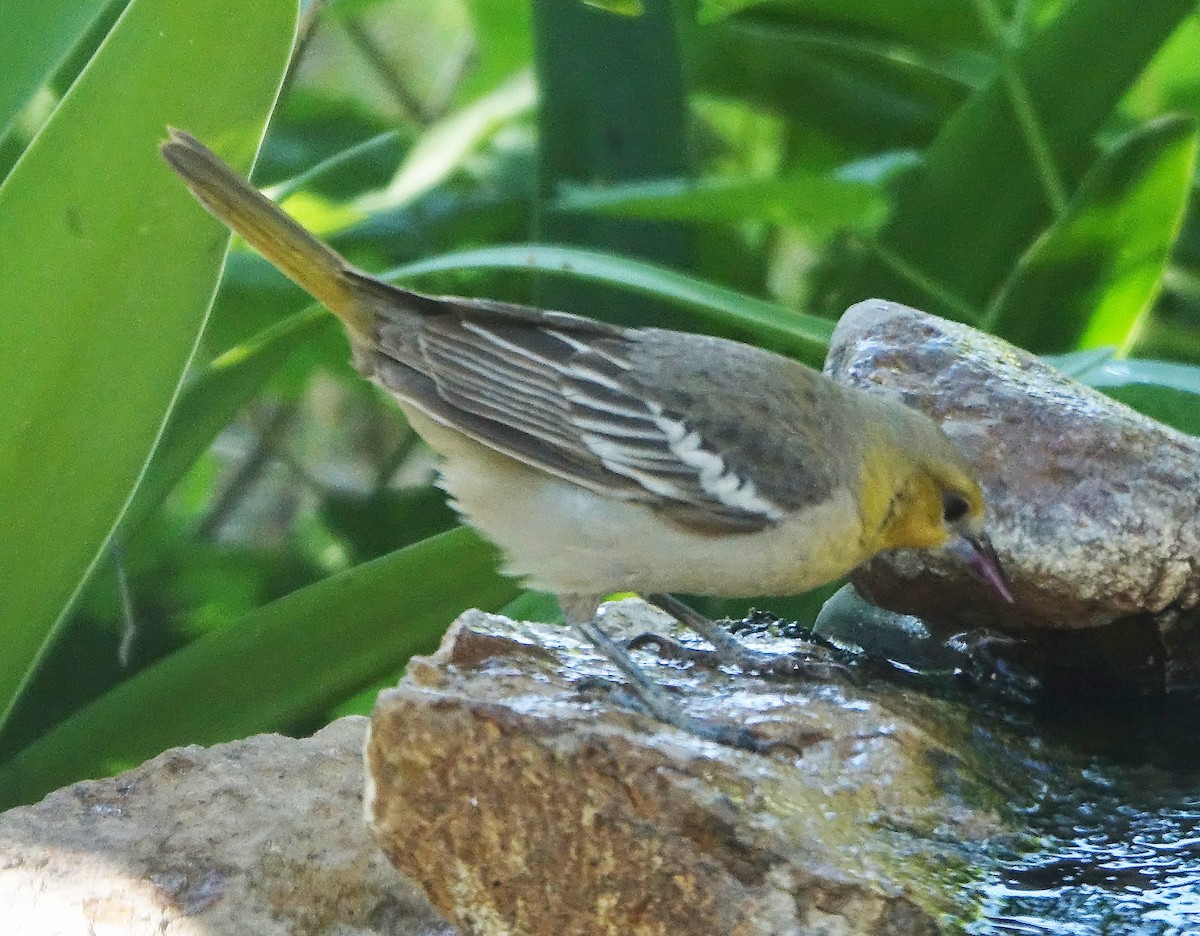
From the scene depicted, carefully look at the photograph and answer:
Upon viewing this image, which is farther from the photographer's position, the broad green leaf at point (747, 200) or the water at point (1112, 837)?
the broad green leaf at point (747, 200)

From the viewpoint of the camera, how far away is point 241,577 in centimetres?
404

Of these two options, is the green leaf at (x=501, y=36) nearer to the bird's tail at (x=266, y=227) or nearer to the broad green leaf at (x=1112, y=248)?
the broad green leaf at (x=1112, y=248)

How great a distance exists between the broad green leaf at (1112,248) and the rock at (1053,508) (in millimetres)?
908

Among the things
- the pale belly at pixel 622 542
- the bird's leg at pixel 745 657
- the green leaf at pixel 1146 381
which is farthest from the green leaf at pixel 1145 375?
the bird's leg at pixel 745 657

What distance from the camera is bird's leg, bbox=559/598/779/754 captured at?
2.13m

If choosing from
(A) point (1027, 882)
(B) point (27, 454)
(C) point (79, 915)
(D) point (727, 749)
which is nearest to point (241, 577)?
(B) point (27, 454)

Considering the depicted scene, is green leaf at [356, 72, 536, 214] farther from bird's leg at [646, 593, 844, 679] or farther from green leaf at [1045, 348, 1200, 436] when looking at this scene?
green leaf at [1045, 348, 1200, 436]

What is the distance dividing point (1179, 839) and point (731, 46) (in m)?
3.30

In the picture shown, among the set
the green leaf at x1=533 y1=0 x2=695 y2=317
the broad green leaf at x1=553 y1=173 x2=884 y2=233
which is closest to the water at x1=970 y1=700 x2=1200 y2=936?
the broad green leaf at x1=553 y1=173 x2=884 y2=233

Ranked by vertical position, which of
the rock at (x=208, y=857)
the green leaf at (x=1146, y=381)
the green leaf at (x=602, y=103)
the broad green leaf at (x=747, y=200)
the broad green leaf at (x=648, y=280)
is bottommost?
the rock at (x=208, y=857)

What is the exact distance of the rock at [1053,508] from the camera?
2381 mm

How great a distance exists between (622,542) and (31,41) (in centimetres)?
148

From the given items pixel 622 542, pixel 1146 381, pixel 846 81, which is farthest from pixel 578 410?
pixel 846 81

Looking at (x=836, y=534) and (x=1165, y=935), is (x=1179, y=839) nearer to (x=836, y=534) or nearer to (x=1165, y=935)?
(x=1165, y=935)
